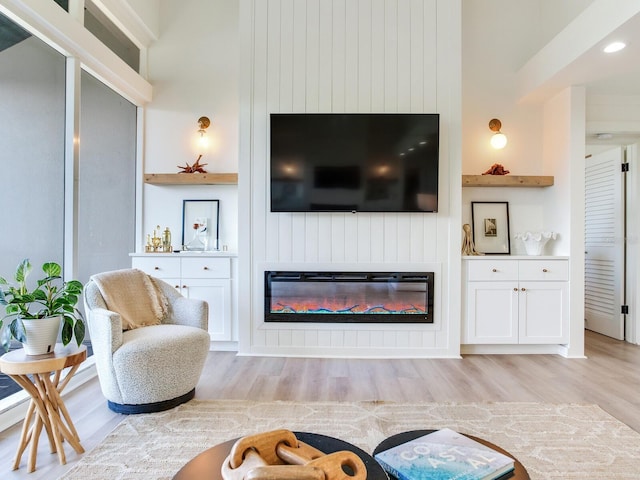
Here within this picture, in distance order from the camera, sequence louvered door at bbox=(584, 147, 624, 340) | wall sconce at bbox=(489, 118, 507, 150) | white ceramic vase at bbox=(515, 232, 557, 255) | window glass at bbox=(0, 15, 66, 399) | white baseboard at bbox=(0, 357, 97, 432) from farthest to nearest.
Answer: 1. louvered door at bbox=(584, 147, 624, 340)
2. wall sconce at bbox=(489, 118, 507, 150)
3. white ceramic vase at bbox=(515, 232, 557, 255)
4. window glass at bbox=(0, 15, 66, 399)
5. white baseboard at bbox=(0, 357, 97, 432)

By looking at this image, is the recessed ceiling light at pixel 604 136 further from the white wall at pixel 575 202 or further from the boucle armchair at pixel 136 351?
the boucle armchair at pixel 136 351

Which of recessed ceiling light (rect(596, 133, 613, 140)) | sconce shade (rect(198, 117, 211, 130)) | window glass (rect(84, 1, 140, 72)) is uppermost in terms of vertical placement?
window glass (rect(84, 1, 140, 72))

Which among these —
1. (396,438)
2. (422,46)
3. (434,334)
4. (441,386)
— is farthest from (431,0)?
(396,438)

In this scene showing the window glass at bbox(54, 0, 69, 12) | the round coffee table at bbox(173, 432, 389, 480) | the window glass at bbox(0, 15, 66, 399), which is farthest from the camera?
the window glass at bbox(54, 0, 69, 12)

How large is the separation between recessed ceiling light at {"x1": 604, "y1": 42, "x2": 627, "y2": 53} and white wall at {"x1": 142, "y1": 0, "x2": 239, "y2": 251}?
126 inches

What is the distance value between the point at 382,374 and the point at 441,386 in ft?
1.49

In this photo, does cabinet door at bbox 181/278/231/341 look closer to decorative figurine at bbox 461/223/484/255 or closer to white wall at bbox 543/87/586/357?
decorative figurine at bbox 461/223/484/255

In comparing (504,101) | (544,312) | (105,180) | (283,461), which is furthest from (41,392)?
(504,101)

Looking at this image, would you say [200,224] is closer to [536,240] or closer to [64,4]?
[64,4]

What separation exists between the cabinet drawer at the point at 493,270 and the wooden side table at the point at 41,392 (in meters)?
3.02

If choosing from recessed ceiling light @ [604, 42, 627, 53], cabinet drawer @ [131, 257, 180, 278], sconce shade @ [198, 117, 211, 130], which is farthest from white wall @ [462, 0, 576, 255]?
cabinet drawer @ [131, 257, 180, 278]

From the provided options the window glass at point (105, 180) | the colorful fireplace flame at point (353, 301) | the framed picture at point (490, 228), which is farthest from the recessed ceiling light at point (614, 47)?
the window glass at point (105, 180)

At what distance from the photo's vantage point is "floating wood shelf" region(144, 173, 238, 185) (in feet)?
11.8

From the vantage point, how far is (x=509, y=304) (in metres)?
3.33
